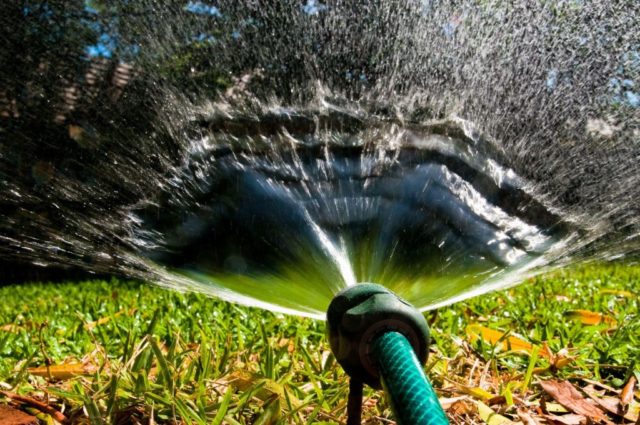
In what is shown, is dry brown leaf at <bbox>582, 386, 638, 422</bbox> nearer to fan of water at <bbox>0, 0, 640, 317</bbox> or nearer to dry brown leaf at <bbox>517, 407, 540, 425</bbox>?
dry brown leaf at <bbox>517, 407, 540, 425</bbox>

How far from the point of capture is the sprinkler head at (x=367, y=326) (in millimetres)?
984

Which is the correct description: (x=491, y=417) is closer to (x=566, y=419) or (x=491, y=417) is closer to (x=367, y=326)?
(x=566, y=419)

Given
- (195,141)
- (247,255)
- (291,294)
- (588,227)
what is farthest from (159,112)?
(588,227)

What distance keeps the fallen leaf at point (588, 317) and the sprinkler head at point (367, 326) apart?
126 centimetres

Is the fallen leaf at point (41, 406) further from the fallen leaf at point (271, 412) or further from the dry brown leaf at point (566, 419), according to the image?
the dry brown leaf at point (566, 419)

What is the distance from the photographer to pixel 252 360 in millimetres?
1623

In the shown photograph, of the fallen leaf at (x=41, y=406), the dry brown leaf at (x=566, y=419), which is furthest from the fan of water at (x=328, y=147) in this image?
the fallen leaf at (x=41, y=406)

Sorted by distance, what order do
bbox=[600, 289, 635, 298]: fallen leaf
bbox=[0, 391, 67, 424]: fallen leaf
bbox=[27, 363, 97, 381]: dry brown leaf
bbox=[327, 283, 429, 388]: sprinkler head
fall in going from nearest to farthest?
bbox=[327, 283, 429, 388]: sprinkler head, bbox=[0, 391, 67, 424]: fallen leaf, bbox=[27, 363, 97, 381]: dry brown leaf, bbox=[600, 289, 635, 298]: fallen leaf

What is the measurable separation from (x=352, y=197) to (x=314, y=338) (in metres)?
0.48

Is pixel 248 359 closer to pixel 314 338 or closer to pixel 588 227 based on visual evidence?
pixel 314 338

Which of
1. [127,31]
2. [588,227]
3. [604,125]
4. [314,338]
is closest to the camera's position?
[314,338]

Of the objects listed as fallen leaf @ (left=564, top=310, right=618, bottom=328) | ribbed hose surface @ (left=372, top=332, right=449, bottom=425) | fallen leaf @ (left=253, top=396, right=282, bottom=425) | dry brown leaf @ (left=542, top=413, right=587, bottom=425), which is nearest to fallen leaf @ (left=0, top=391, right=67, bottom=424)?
fallen leaf @ (left=253, top=396, right=282, bottom=425)

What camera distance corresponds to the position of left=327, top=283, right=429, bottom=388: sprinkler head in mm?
984

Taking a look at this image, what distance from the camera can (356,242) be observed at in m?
1.50
